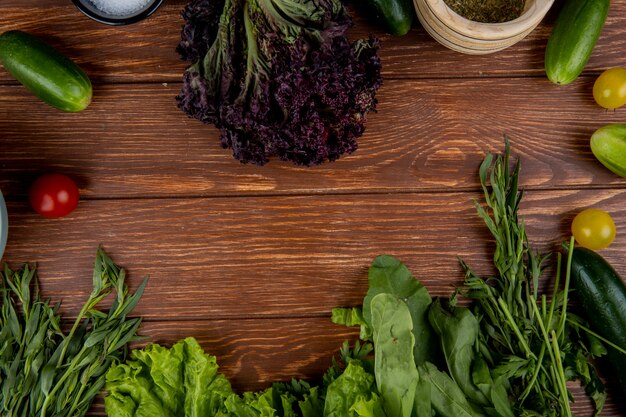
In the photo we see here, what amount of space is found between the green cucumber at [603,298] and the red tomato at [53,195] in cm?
103

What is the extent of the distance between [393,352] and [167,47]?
0.77 m

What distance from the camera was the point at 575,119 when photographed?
4.53ft

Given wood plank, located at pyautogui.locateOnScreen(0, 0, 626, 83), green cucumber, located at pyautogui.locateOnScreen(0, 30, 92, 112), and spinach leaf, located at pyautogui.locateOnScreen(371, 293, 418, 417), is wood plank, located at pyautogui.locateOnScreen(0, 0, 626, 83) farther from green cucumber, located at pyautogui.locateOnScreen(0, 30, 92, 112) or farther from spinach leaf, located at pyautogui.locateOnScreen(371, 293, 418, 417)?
spinach leaf, located at pyautogui.locateOnScreen(371, 293, 418, 417)

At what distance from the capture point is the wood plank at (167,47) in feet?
4.42

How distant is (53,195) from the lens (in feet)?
4.20

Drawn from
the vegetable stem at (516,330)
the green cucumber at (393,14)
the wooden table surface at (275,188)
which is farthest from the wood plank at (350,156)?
the vegetable stem at (516,330)

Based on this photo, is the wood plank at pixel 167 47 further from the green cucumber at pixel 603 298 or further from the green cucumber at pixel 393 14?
the green cucumber at pixel 603 298

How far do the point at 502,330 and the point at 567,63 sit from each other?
1.80ft

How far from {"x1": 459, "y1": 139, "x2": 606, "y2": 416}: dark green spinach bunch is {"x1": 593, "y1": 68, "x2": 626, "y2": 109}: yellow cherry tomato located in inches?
8.7

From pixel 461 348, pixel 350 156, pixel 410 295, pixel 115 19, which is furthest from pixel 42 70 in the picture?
pixel 461 348

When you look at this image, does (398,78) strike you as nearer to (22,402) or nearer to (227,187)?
(227,187)

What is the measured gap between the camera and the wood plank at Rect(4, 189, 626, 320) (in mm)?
1364

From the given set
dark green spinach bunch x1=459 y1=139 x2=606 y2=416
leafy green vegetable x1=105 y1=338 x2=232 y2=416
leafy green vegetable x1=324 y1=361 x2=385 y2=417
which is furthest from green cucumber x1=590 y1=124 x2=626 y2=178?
leafy green vegetable x1=105 y1=338 x2=232 y2=416

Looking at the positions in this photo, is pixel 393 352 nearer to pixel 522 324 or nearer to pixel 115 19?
pixel 522 324
